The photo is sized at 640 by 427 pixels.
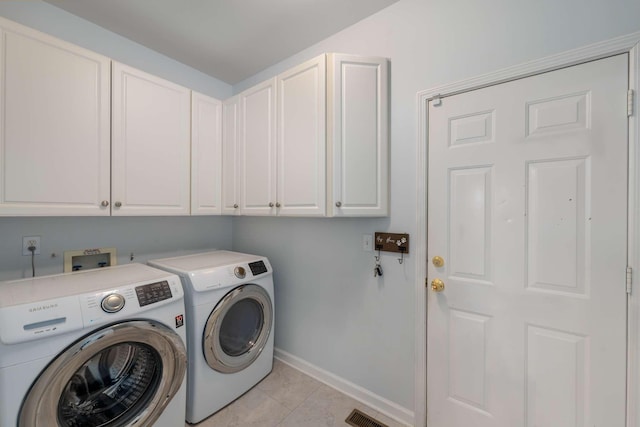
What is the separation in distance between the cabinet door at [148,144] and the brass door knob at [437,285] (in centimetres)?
179

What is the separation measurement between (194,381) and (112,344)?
0.61 meters

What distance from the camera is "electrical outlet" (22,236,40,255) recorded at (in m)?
1.52

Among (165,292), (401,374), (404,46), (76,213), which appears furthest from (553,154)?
(76,213)

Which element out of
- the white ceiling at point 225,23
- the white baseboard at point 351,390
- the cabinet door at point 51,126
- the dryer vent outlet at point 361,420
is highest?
the white ceiling at point 225,23

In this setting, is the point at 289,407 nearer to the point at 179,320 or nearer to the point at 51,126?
the point at 179,320

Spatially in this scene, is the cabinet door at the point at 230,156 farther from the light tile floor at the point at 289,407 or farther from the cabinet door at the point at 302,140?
the light tile floor at the point at 289,407

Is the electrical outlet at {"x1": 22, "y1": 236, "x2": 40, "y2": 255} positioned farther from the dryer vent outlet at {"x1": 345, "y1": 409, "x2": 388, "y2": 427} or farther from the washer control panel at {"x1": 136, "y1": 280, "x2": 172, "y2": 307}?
the dryer vent outlet at {"x1": 345, "y1": 409, "x2": 388, "y2": 427}

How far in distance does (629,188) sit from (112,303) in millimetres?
2292

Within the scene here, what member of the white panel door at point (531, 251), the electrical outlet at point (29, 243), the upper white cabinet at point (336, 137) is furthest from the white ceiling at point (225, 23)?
the electrical outlet at point (29, 243)

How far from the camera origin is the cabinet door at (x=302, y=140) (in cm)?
156

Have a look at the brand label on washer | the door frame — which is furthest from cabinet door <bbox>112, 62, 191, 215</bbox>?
the door frame

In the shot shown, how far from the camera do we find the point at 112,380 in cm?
133

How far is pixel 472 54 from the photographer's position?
1.35m

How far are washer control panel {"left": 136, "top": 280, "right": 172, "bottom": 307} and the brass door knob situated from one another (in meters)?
→ 1.47
